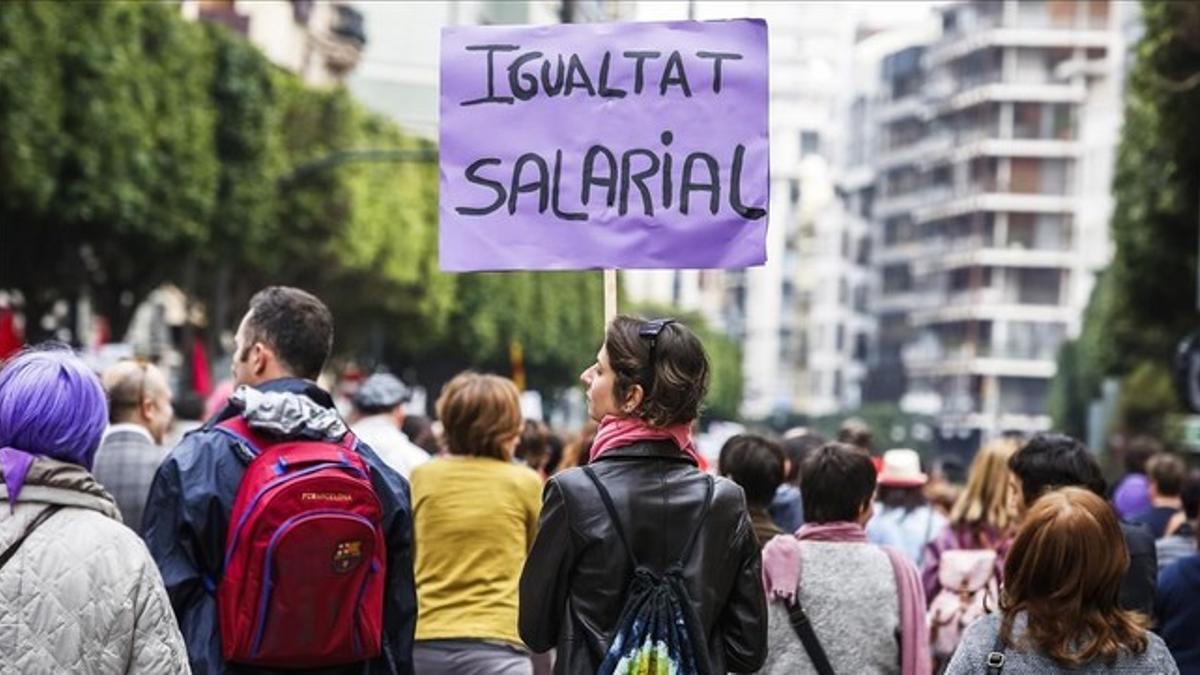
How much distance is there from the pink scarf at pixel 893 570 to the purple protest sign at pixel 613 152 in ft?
2.79

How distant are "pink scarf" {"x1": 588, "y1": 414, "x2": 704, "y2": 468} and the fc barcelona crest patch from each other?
0.82 meters

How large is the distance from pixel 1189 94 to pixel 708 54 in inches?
910

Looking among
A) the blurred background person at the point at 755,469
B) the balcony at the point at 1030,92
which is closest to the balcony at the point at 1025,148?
the balcony at the point at 1030,92

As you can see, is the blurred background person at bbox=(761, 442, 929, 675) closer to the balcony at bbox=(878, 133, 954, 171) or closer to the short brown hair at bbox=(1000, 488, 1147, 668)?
the short brown hair at bbox=(1000, 488, 1147, 668)

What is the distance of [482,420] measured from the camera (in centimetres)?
853

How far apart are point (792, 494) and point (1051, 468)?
2.64 m

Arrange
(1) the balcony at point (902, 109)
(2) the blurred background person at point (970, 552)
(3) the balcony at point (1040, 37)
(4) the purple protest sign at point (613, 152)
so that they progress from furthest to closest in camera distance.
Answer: (1) the balcony at point (902, 109) → (3) the balcony at point (1040, 37) → (2) the blurred background person at point (970, 552) → (4) the purple protest sign at point (613, 152)

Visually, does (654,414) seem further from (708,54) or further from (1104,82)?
(1104,82)

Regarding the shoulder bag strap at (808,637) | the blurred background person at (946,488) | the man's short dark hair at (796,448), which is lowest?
the blurred background person at (946,488)

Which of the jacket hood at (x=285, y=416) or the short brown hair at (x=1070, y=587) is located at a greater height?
the jacket hood at (x=285, y=416)

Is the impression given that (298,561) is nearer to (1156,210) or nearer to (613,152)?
(613,152)

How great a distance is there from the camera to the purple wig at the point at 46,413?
5473mm

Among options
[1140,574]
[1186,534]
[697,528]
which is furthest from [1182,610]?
[697,528]

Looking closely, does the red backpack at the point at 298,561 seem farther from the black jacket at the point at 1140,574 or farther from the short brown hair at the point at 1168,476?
the short brown hair at the point at 1168,476
